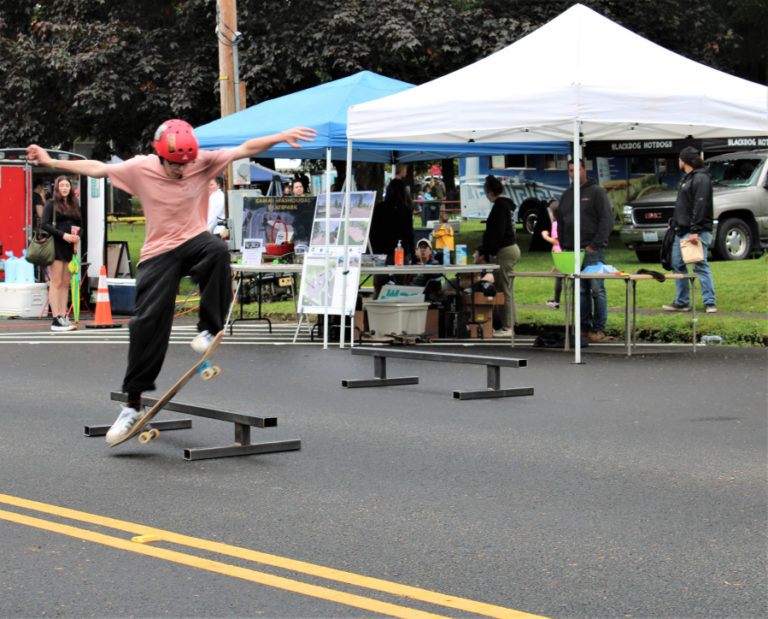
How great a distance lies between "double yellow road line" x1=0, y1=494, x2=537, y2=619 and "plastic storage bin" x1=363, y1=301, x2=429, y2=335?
27.8 ft

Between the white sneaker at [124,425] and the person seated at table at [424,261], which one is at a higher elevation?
the person seated at table at [424,261]

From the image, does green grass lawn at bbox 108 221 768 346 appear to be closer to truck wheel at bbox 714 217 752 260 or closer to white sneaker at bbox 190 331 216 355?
truck wheel at bbox 714 217 752 260

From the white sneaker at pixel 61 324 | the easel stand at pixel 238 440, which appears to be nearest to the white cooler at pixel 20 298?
the white sneaker at pixel 61 324

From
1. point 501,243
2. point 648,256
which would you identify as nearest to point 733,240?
point 648,256

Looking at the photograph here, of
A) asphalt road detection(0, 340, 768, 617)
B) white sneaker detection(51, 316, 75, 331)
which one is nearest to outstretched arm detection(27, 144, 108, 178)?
asphalt road detection(0, 340, 768, 617)

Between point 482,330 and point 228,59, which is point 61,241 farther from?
point 482,330

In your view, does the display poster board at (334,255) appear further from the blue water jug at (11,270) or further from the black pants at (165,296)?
the black pants at (165,296)

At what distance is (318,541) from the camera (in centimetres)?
549

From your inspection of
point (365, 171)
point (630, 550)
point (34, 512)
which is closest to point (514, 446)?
point (630, 550)

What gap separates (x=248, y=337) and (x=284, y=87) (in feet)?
40.5

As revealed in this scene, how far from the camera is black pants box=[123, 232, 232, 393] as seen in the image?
7.52 metres

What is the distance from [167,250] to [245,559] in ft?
9.49

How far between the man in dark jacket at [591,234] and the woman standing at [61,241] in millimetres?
6941

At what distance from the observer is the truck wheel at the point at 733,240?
2261 cm
